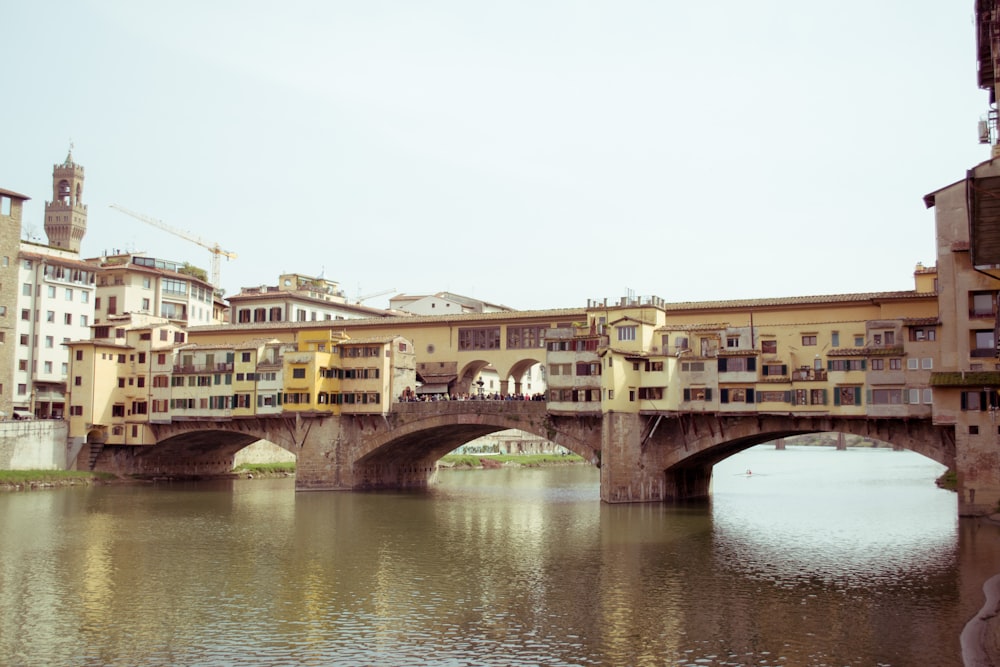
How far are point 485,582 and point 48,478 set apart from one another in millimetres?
48795

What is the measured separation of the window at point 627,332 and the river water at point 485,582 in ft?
34.4

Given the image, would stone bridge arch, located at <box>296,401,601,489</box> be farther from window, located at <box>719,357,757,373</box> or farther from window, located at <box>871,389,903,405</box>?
window, located at <box>871,389,903,405</box>

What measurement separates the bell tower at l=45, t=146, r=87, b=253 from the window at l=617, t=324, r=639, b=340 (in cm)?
8750

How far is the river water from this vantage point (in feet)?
87.6

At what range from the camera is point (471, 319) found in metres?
74.4

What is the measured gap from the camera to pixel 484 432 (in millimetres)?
75250

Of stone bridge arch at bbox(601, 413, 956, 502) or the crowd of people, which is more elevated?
the crowd of people

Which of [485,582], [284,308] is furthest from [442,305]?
[485,582]

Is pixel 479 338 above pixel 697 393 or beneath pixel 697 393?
above

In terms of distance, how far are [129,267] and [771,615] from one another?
260ft

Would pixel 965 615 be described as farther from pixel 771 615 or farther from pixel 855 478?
pixel 855 478

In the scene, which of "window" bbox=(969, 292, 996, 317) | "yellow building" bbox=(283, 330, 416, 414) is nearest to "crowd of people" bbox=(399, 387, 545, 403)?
"yellow building" bbox=(283, 330, 416, 414)

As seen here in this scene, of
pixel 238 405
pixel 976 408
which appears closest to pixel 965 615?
pixel 976 408

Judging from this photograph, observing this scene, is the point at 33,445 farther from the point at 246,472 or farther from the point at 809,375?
the point at 809,375
